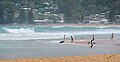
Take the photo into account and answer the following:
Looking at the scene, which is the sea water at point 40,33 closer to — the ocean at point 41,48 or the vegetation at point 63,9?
the ocean at point 41,48

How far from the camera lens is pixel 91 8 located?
86250mm

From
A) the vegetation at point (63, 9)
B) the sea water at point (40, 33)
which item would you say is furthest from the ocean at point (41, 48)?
the vegetation at point (63, 9)

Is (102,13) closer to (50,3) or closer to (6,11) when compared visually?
(50,3)

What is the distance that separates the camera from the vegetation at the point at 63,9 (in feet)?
256

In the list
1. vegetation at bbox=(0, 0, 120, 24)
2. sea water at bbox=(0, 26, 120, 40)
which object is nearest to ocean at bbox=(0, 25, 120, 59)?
sea water at bbox=(0, 26, 120, 40)

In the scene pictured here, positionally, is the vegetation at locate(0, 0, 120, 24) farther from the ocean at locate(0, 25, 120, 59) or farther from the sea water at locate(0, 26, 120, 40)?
the ocean at locate(0, 25, 120, 59)

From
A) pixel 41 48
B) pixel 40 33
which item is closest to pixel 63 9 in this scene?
pixel 40 33

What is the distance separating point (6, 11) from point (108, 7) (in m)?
24.7

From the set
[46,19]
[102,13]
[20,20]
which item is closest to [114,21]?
[102,13]

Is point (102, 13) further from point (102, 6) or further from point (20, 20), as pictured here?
point (20, 20)

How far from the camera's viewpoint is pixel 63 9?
3300 inches

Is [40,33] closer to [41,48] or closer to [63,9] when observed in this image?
[41,48]

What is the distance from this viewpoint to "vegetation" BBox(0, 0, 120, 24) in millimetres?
78062

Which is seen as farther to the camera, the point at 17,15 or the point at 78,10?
the point at 78,10
